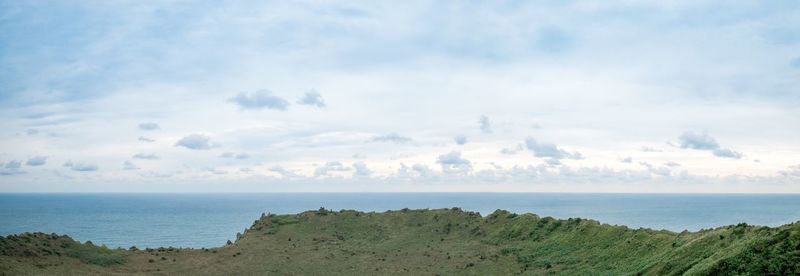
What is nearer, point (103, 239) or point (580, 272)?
point (580, 272)

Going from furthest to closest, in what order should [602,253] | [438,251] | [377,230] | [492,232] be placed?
[377,230] < [492,232] < [438,251] < [602,253]

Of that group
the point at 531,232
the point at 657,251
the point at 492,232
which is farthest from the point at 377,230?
the point at 657,251

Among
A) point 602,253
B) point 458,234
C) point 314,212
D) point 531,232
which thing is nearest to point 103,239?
point 314,212

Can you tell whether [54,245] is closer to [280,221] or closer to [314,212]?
[280,221]

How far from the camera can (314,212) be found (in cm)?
8188

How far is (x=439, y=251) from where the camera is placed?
59.4m

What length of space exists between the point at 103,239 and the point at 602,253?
122m

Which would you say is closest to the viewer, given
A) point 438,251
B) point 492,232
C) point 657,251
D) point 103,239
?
point 657,251

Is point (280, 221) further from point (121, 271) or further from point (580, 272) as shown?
point (580, 272)

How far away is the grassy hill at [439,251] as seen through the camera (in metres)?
31.6

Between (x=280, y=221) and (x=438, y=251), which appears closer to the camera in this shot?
(x=438, y=251)

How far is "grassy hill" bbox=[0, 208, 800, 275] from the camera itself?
31.6 meters

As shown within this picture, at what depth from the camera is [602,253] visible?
4566 cm

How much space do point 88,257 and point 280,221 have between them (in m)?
28.1
